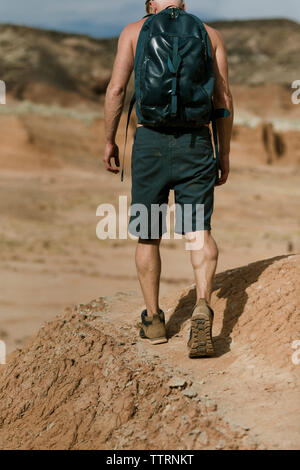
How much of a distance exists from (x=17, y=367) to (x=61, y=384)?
586 millimetres

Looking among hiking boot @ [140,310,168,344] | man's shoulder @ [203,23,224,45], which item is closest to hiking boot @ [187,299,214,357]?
hiking boot @ [140,310,168,344]

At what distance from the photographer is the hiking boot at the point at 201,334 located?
3006 mm

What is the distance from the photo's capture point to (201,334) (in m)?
3.01

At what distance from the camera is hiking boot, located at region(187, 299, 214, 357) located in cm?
301

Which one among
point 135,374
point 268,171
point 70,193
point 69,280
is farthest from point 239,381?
point 268,171

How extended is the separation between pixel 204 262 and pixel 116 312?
123 cm

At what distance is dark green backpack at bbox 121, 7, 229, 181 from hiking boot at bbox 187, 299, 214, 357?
37.6 inches

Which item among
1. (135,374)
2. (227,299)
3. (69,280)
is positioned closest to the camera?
(135,374)

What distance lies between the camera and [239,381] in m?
2.88

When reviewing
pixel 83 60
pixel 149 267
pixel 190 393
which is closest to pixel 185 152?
pixel 149 267

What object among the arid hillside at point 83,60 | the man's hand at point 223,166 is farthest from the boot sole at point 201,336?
the arid hillside at point 83,60

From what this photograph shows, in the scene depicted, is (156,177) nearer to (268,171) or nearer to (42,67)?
(268,171)

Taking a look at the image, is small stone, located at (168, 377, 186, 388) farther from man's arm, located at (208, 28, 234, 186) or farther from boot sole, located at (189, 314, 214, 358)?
man's arm, located at (208, 28, 234, 186)

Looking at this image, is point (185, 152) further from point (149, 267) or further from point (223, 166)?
point (149, 267)
